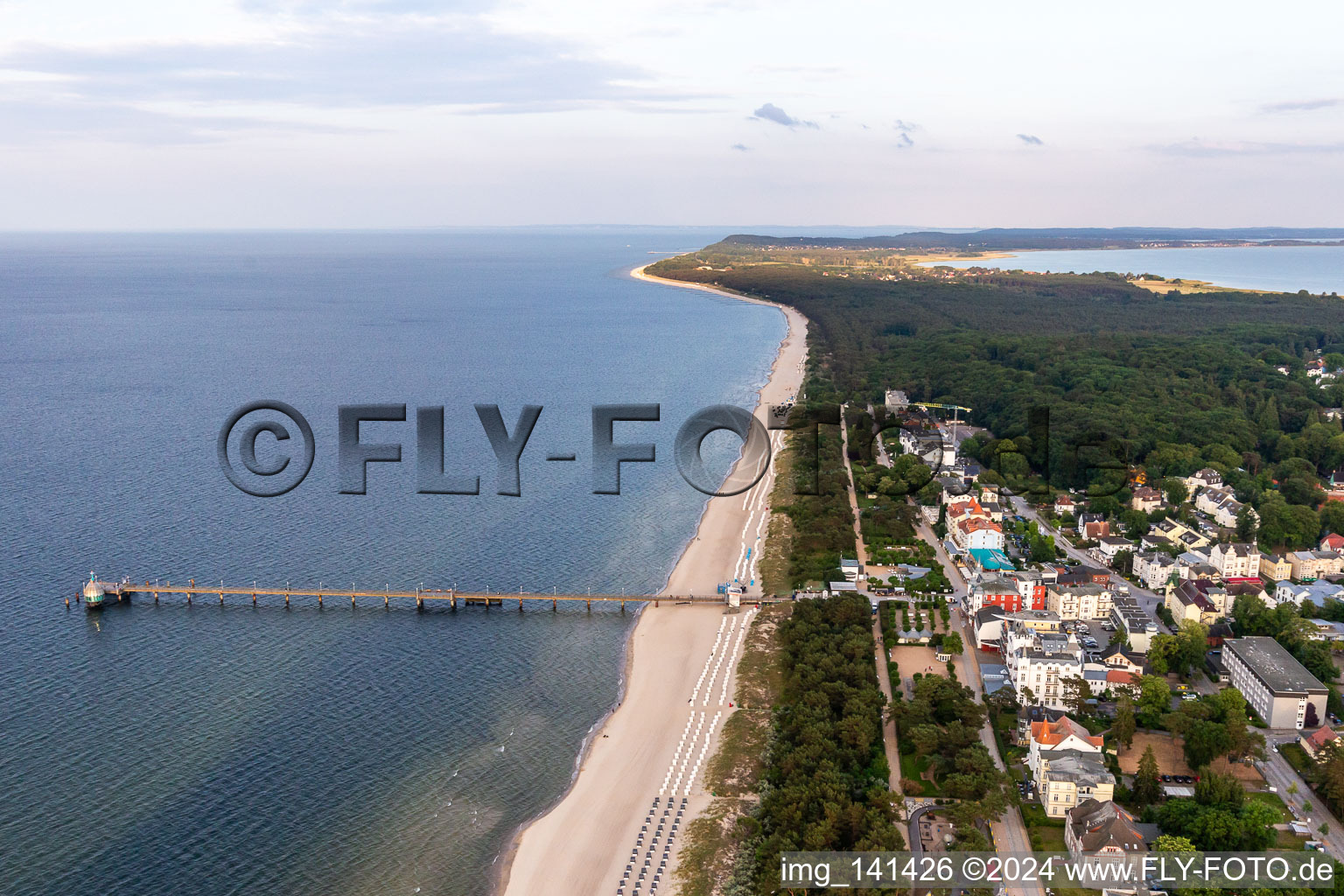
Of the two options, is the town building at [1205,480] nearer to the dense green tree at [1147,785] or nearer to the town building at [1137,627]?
the town building at [1137,627]

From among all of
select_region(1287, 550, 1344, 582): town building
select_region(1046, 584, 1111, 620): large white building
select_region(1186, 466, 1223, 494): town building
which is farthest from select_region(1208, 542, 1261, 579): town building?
select_region(1186, 466, 1223, 494): town building

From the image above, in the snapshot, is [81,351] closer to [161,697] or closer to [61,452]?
[61,452]

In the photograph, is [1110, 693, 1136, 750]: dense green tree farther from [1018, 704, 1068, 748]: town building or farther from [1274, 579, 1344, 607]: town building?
[1274, 579, 1344, 607]: town building

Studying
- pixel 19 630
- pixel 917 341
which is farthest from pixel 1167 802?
pixel 917 341

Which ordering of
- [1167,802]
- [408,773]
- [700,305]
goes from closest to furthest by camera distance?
[1167,802] → [408,773] → [700,305]

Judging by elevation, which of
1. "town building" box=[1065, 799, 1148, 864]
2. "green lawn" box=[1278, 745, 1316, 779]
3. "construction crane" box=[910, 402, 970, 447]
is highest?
"construction crane" box=[910, 402, 970, 447]

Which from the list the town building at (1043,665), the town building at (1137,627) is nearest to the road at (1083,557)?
the town building at (1137,627)
